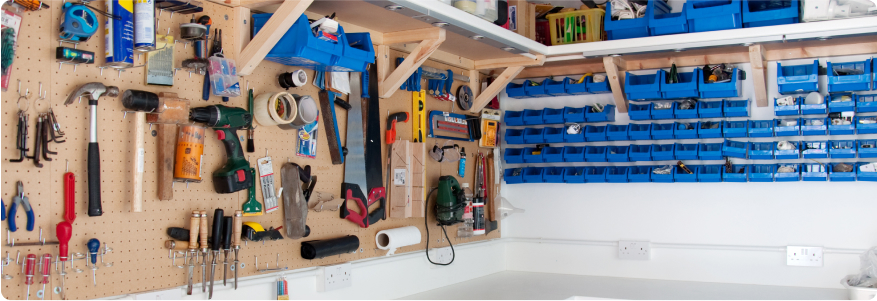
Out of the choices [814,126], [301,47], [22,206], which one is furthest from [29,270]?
[814,126]

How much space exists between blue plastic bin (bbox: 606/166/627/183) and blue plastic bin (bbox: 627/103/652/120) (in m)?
0.30

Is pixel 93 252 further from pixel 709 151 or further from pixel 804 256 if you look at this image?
pixel 804 256

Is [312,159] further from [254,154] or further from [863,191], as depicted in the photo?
[863,191]

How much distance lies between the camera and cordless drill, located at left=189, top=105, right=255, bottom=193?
7.34ft

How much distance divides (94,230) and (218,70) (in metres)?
0.65

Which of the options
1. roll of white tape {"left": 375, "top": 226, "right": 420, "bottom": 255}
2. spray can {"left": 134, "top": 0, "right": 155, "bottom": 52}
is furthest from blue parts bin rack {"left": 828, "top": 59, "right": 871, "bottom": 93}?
spray can {"left": 134, "top": 0, "right": 155, "bottom": 52}

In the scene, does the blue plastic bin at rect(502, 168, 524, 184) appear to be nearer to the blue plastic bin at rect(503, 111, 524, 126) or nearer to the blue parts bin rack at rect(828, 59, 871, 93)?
the blue plastic bin at rect(503, 111, 524, 126)

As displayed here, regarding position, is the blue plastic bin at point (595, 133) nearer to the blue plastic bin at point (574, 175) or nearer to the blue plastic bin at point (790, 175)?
the blue plastic bin at point (574, 175)

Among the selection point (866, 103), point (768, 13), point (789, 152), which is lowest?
point (789, 152)

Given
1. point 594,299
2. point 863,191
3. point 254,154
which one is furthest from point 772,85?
point 254,154

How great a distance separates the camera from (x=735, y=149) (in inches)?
135

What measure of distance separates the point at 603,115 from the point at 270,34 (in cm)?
214

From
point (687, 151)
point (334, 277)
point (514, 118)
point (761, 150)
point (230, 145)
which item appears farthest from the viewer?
point (514, 118)

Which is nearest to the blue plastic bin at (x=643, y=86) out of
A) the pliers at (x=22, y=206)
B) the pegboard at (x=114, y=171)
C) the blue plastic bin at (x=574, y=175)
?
the blue plastic bin at (x=574, y=175)
